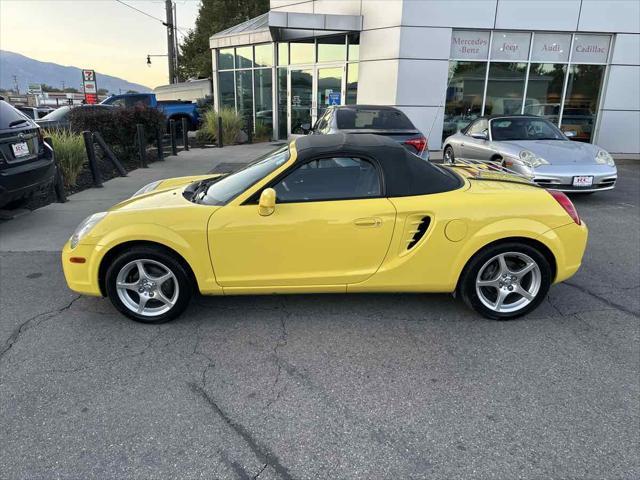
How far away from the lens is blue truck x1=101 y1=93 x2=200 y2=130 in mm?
18703

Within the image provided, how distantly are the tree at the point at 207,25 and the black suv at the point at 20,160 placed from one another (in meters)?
35.2

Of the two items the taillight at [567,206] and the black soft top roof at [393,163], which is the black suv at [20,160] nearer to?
the black soft top roof at [393,163]

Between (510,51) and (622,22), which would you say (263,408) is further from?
(622,22)

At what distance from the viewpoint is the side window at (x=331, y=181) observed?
137 inches

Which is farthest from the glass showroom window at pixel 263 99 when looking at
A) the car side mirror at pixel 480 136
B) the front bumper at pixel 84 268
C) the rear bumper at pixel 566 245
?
the rear bumper at pixel 566 245

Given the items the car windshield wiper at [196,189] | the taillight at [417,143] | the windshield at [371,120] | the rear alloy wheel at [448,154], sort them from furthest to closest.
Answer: the rear alloy wheel at [448,154], the windshield at [371,120], the taillight at [417,143], the car windshield wiper at [196,189]

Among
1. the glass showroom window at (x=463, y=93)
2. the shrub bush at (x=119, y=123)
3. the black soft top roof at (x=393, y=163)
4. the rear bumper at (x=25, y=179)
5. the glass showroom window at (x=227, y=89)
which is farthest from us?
the glass showroom window at (x=227, y=89)

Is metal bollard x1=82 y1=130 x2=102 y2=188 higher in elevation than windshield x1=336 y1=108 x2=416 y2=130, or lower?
lower

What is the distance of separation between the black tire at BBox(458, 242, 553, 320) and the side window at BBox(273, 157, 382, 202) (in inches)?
37.0

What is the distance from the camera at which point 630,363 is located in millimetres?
3088

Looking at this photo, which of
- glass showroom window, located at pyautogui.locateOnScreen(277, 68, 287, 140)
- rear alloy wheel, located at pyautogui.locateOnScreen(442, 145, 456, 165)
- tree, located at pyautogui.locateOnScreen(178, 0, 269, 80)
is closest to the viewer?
rear alloy wheel, located at pyautogui.locateOnScreen(442, 145, 456, 165)

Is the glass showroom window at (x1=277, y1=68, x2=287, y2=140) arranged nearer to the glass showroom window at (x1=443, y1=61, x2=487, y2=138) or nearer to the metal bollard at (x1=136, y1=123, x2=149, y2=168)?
the glass showroom window at (x1=443, y1=61, x2=487, y2=138)

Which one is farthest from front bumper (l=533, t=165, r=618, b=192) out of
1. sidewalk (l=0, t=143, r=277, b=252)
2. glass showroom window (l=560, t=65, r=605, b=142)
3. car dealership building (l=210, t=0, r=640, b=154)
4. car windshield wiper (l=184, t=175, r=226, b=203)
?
glass showroom window (l=560, t=65, r=605, b=142)

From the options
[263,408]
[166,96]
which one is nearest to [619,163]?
[263,408]
